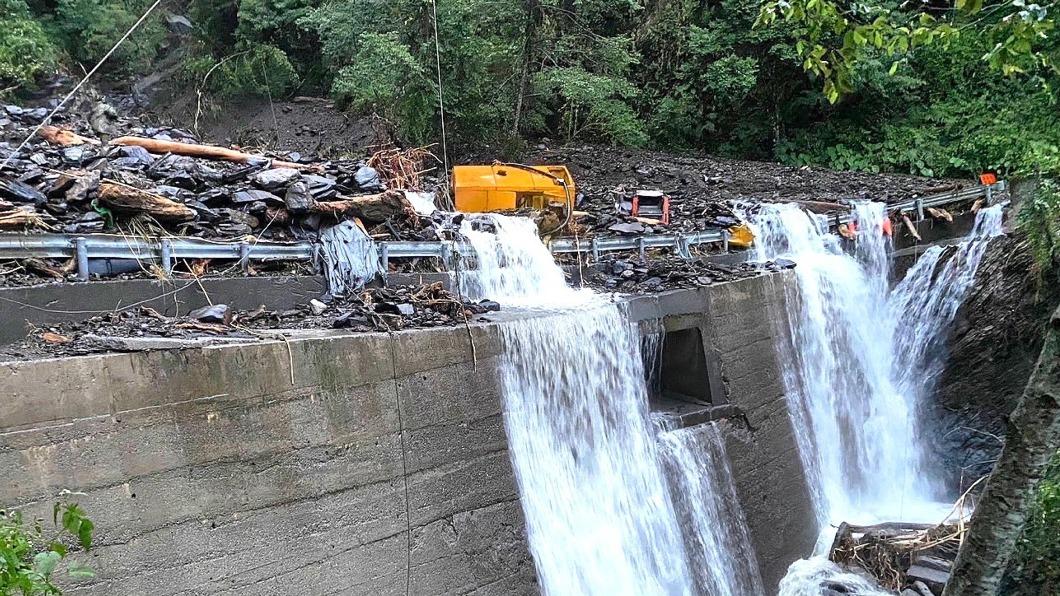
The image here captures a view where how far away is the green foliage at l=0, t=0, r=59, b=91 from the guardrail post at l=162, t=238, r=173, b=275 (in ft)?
55.4

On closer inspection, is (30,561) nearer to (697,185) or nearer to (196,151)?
(196,151)

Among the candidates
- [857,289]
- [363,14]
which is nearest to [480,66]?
[363,14]

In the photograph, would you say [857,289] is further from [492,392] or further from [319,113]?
[319,113]

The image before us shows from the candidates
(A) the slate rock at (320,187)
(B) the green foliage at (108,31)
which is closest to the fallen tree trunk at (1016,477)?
(A) the slate rock at (320,187)

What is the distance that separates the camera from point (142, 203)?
7.43m

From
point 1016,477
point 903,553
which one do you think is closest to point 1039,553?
point 903,553

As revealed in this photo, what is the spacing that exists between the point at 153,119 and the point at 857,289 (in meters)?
20.7

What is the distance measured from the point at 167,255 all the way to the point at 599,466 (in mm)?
4831

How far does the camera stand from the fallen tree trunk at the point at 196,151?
10156mm

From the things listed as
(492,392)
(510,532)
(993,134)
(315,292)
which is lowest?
(510,532)

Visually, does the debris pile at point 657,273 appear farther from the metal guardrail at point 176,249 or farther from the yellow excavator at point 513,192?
the yellow excavator at point 513,192

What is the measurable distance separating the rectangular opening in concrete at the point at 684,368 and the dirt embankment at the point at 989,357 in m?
4.70

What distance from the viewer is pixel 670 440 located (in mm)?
8844

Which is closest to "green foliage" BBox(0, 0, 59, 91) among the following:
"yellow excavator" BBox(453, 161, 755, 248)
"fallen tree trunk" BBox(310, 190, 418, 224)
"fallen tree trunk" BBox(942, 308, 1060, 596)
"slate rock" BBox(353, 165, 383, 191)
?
"yellow excavator" BBox(453, 161, 755, 248)
